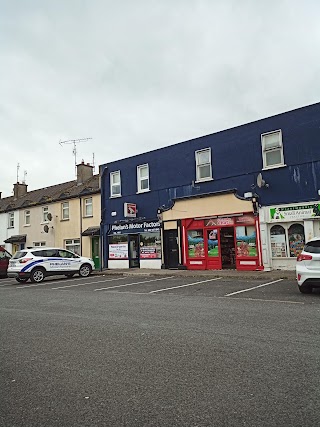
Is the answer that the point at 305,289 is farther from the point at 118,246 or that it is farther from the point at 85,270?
the point at 118,246

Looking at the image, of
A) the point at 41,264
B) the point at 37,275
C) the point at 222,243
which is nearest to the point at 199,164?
the point at 222,243

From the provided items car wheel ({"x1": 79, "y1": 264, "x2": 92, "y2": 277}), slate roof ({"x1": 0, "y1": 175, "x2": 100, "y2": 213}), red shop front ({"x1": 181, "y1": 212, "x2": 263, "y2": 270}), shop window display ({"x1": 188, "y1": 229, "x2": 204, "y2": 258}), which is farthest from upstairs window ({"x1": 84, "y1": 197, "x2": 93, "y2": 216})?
shop window display ({"x1": 188, "y1": 229, "x2": 204, "y2": 258})

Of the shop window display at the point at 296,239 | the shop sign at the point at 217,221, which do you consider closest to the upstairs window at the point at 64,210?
the shop sign at the point at 217,221

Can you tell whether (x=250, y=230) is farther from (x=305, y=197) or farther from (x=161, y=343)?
(x=161, y=343)

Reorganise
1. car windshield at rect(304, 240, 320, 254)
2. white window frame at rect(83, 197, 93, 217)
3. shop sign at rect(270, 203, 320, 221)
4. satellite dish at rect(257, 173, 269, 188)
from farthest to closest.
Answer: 1. white window frame at rect(83, 197, 93, 217)
2. satellite dish at rect(257, 173, 269, 188)
3. shop sign at rect(270, 203, 320, 221)
4. car windshield at rect(304, 240, 320, 254)

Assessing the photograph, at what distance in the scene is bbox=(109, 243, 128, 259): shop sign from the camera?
2224 cm

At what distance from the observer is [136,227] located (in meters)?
21.8

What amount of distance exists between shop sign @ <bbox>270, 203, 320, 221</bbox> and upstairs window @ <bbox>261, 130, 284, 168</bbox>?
2.11 m

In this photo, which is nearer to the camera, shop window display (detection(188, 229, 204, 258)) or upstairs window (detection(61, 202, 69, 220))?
shop window display (detection(188, 229, 204, 258))

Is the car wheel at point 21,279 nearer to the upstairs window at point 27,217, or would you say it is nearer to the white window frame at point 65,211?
the white window frame at point 65,211

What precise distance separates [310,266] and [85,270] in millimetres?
13142

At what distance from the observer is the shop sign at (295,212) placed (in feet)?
49.5

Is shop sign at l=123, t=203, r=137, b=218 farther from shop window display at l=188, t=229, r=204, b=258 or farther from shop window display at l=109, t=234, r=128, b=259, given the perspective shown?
shop window display at l=188, t=229, r=204, b=258

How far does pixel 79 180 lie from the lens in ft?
91.9
